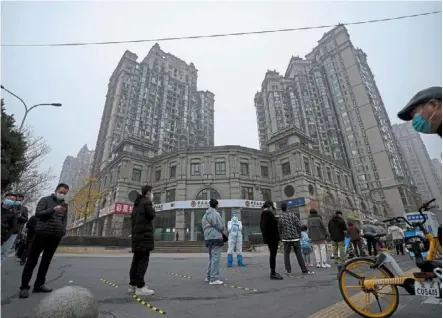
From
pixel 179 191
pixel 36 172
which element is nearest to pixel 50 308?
pixel 36 172

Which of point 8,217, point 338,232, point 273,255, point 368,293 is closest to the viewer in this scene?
point 368,293

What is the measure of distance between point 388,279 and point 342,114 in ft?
247

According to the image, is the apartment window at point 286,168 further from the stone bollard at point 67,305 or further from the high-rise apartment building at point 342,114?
the high-rise apartment building at point 342,114

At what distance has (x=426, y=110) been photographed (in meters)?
2.16

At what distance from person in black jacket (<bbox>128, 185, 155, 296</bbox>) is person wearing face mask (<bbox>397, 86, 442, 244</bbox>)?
→ 4391 millimetres

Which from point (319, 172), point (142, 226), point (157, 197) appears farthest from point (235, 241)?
point (319, 172)

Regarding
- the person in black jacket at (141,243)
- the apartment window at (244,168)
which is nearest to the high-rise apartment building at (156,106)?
the apartment window at (244,168)

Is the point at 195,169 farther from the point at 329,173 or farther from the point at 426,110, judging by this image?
the point at 426,110

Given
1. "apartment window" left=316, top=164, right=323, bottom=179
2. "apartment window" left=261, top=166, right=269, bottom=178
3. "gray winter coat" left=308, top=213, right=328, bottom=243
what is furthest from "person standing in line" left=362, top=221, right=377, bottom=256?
"apartment window" left=316, top=164, right=323, bottom=179

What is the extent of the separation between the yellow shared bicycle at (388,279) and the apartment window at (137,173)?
33310mm

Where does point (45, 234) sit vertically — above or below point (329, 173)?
below

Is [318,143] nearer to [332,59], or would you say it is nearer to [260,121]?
[260,121]

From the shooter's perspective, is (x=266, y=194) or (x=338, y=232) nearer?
(x=338, y=232)

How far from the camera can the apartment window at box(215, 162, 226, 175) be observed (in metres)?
32.3
